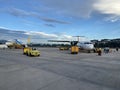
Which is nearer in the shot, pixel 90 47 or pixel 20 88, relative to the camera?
pixel 20 88

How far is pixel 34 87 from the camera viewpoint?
7363mm

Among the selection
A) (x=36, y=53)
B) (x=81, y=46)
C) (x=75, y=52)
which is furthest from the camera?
(x=81, y=46)

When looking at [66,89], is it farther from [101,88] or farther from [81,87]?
[101,88]

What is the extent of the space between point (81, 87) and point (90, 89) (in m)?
0.47

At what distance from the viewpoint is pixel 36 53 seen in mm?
28719

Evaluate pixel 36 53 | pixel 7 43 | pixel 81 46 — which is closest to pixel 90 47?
pixel 81 46

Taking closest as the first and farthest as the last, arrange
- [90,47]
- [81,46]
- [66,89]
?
[66,89] → [90,47] → [81,46]

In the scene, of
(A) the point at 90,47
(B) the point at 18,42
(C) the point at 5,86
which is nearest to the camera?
(C) the point at 5,86

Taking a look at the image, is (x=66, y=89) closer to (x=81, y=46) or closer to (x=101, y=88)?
(x=101, y=88)

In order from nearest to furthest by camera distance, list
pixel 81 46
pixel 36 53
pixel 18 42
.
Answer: pixel 36 53 < pixel 81 46 < pixel 18 42

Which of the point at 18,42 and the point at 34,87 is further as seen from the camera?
the point at 18,42

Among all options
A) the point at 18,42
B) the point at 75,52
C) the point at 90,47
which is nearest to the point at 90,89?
the point at 75,52

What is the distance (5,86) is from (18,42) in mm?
66208

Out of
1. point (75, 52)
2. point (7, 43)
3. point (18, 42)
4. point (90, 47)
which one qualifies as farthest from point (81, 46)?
point (7, 43)
